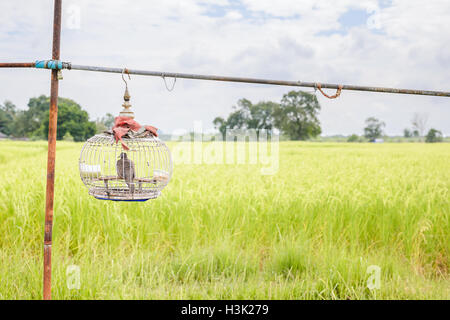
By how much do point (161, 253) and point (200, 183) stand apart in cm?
153

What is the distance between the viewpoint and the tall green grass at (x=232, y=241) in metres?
3.13

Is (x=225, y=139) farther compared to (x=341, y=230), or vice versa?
(x=225, y=139)

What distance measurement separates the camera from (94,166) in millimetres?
2336

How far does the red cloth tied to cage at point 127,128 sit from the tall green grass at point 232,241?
1322 mm

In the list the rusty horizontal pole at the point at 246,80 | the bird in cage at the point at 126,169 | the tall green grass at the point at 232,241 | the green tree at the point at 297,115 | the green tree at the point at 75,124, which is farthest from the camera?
the green tree at the point at 297,115

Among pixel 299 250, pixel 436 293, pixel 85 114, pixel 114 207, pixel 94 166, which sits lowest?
pixel 436 293

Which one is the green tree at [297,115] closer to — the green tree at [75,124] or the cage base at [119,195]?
the green tree at [75,124]

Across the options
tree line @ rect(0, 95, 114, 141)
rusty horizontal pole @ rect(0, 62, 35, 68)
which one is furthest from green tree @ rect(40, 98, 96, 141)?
rusty horizontal pole @ rect(0, 62, 35, 68)

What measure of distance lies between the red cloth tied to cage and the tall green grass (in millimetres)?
1322

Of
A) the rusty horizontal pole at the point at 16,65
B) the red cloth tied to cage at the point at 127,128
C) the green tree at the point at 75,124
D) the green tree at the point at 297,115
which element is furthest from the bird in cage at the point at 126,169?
the green tree at the point at 297,115

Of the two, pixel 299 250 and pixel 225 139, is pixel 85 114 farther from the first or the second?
pixel 299 250

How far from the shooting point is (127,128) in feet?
7.06

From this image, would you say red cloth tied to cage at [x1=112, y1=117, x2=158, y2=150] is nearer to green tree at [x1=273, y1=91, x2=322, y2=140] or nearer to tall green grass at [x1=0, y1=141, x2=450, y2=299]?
tall green grass at [x1=0, y1=141, x2=450, y2=299]

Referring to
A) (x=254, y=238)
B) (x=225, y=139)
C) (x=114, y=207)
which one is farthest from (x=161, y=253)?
(x=225, y=139)
